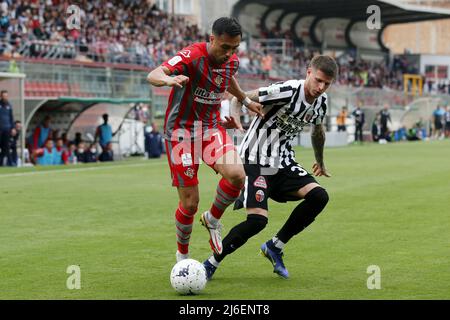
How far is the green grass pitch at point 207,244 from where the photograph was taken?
25.1 feet

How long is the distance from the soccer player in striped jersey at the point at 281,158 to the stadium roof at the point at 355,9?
49.6 m

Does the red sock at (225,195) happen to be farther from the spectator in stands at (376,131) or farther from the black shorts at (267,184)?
the spectator in stands at (376,131)

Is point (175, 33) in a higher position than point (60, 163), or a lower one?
higher

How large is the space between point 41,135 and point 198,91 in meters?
19.3

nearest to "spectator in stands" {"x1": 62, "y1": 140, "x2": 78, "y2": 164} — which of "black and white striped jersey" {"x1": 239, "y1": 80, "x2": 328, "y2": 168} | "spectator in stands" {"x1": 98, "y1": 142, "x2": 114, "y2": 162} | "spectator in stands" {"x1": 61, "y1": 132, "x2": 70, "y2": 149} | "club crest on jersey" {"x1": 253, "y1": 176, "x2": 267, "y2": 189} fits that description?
"spectator in stands" {"x1": 61, "y1": 132, "x2": 70, "y2": 149}

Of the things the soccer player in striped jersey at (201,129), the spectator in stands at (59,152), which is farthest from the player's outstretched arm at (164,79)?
the spectator in stands at (59,152)

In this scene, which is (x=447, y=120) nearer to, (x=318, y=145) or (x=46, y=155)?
(x=46, y=155)

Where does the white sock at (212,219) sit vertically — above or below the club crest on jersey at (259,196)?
below

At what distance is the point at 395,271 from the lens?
8438 millimetres

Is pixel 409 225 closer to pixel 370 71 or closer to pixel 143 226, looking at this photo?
pixel 143 226

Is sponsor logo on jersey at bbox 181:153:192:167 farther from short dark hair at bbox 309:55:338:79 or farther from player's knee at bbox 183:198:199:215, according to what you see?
short dark hair at bbox 309:55:338:79

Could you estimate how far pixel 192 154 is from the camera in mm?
8180
